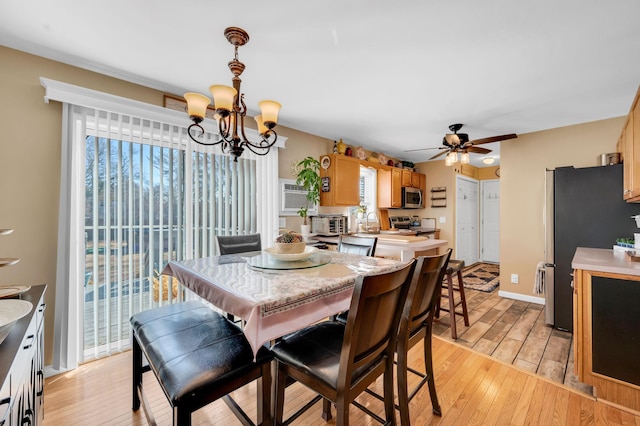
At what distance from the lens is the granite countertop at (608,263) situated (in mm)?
1709

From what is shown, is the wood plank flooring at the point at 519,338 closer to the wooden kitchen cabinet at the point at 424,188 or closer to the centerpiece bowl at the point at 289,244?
the centerpiece bowl at the point at 289,244

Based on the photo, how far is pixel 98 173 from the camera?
87.9 inches

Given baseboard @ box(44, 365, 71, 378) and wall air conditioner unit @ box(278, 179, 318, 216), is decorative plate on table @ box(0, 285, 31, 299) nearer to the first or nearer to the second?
baseboard @ box(44, 365, 71, 378)

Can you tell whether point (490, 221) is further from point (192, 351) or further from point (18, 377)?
point (18, 377)

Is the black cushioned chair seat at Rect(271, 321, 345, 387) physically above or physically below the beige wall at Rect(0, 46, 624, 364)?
below

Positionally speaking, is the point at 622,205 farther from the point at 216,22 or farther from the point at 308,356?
the point at 216,22

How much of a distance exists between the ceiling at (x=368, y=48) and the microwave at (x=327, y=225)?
4.89 feet

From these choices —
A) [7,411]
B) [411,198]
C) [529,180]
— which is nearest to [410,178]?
[411,198]

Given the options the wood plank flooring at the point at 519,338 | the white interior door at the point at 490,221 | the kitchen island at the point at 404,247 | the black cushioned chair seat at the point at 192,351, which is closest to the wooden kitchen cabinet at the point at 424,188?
the white interior door at the point at 490,221

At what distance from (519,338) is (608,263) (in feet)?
4.01

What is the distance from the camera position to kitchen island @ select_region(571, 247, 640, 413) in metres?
1.69

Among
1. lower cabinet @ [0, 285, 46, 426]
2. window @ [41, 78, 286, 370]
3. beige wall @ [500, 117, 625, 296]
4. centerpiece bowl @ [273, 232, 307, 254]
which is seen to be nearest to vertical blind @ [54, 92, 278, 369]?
window @ [41, 78, 286, 370]

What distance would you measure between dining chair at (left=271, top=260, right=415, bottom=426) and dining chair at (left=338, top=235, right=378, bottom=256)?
1.06 meters

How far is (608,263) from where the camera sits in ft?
6.02
